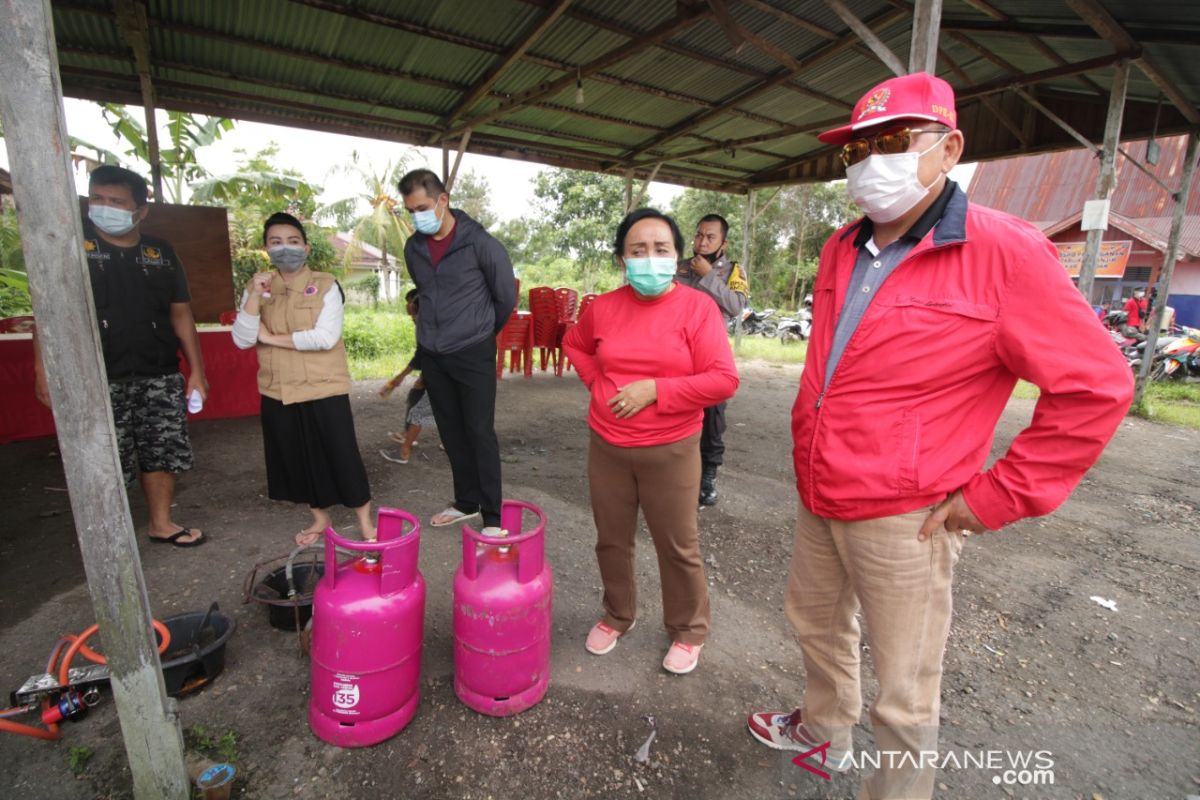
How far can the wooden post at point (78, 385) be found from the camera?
1.32m

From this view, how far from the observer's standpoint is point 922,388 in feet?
4.81

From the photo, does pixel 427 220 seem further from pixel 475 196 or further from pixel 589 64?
pixel 475 196

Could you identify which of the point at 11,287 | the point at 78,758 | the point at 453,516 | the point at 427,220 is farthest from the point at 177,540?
the point at 11,287

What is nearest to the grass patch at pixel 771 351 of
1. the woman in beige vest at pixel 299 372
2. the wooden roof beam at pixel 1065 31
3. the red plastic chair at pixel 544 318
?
the red plastic chair at pixel 544 318

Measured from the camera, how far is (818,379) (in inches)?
67.1

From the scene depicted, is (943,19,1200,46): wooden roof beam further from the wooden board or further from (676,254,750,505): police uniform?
the wooden board

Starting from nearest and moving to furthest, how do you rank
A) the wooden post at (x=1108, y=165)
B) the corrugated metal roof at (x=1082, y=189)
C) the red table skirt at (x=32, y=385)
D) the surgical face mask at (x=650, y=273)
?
the surgical face mask at (x=650, y=273)
the red table skirt at (x=32, y=385)
the wooden post at (x=1108, y=165)
the corrugated metal roof at (x=1082, y=189)

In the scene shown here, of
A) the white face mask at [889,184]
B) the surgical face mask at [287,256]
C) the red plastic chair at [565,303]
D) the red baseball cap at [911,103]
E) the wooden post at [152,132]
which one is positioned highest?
the wooden post at [152,132]

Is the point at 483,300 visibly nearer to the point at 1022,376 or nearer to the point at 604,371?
the point at 604,371

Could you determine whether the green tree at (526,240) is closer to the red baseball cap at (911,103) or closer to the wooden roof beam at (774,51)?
the wooden roof beam at (774,51)

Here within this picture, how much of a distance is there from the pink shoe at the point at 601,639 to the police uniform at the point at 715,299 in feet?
4.19

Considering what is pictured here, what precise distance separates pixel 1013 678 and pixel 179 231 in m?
7.10

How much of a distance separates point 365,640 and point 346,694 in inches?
8.6

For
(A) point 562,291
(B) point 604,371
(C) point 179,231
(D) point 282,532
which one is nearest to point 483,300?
(B) point 604,371
